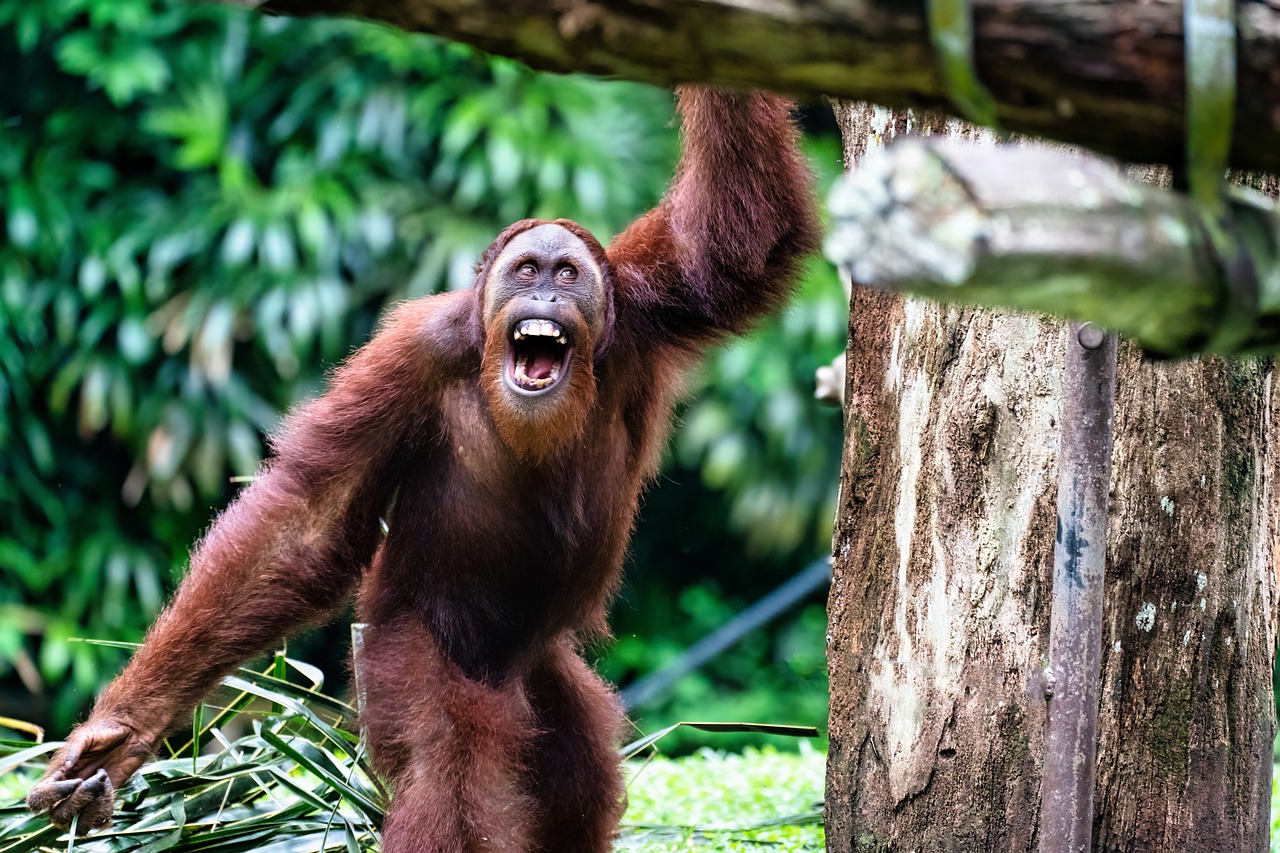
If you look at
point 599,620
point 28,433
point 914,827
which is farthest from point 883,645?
point 28,433

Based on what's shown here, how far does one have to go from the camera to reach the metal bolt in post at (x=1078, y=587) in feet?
7.75

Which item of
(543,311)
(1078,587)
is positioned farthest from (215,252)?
(1078,587)

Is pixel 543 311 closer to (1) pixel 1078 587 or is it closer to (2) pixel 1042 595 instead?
(2) pixel 1042 595

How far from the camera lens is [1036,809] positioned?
2893mm

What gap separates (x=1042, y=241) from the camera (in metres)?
1.34

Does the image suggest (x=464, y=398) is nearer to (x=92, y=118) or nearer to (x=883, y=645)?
(x=883, y=645)

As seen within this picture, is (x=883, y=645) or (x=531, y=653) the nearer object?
(x=883, y=645)

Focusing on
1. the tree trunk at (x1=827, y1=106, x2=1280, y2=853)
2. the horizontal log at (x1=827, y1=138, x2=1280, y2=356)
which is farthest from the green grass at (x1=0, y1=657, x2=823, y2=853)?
the horizontal log at (x1=827, y1=138, x2=1280, y2=356)

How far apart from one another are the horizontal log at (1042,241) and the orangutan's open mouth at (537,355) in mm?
2159

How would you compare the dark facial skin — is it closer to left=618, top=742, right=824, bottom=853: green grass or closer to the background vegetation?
left=618, top=742, right=824, bottom=853: green grass

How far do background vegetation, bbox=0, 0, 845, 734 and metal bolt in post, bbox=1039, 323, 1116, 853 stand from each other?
15.0 ft

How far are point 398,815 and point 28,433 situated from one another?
4641 mm

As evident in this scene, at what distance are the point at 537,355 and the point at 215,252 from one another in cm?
401

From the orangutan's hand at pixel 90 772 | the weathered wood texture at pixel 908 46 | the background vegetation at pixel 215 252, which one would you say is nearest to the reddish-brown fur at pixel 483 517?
the orangutan's hand at pixel 90 772
